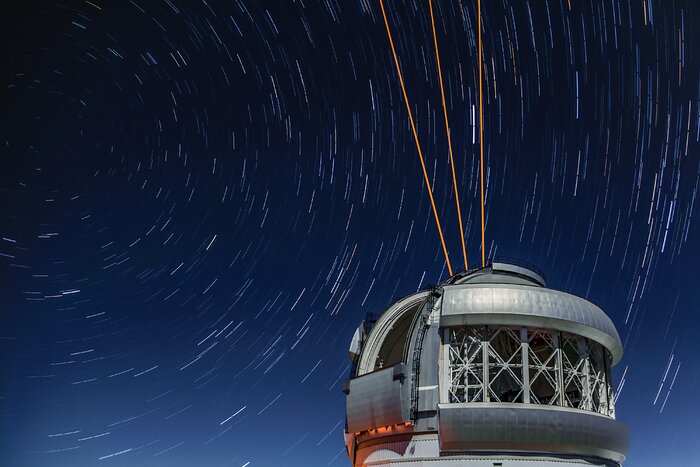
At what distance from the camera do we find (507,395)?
29203 millimetres

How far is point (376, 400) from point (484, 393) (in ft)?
14.5

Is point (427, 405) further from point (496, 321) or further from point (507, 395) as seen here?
point (507, 395)

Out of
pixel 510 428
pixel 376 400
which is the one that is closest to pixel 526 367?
pixel 510 428

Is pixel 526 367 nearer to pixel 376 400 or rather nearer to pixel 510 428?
pixel 510 428

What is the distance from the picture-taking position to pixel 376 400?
24.8m

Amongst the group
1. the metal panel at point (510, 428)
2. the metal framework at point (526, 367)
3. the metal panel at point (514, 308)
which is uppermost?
the metal panel at point (514, 308)

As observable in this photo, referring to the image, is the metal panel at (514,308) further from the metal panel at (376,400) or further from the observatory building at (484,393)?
the metal panel at (376,400)

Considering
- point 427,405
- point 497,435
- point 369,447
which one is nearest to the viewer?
point 497,435

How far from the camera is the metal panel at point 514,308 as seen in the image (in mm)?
24125

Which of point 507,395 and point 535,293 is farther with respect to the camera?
point 507,395

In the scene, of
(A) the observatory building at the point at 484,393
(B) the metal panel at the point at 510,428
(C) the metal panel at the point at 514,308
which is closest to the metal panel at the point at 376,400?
(A) the observatory building at the point at 484,393

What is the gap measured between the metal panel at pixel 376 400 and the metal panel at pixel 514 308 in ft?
10.4

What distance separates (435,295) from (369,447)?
276 inches

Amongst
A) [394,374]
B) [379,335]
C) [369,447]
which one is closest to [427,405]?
[394,374]
